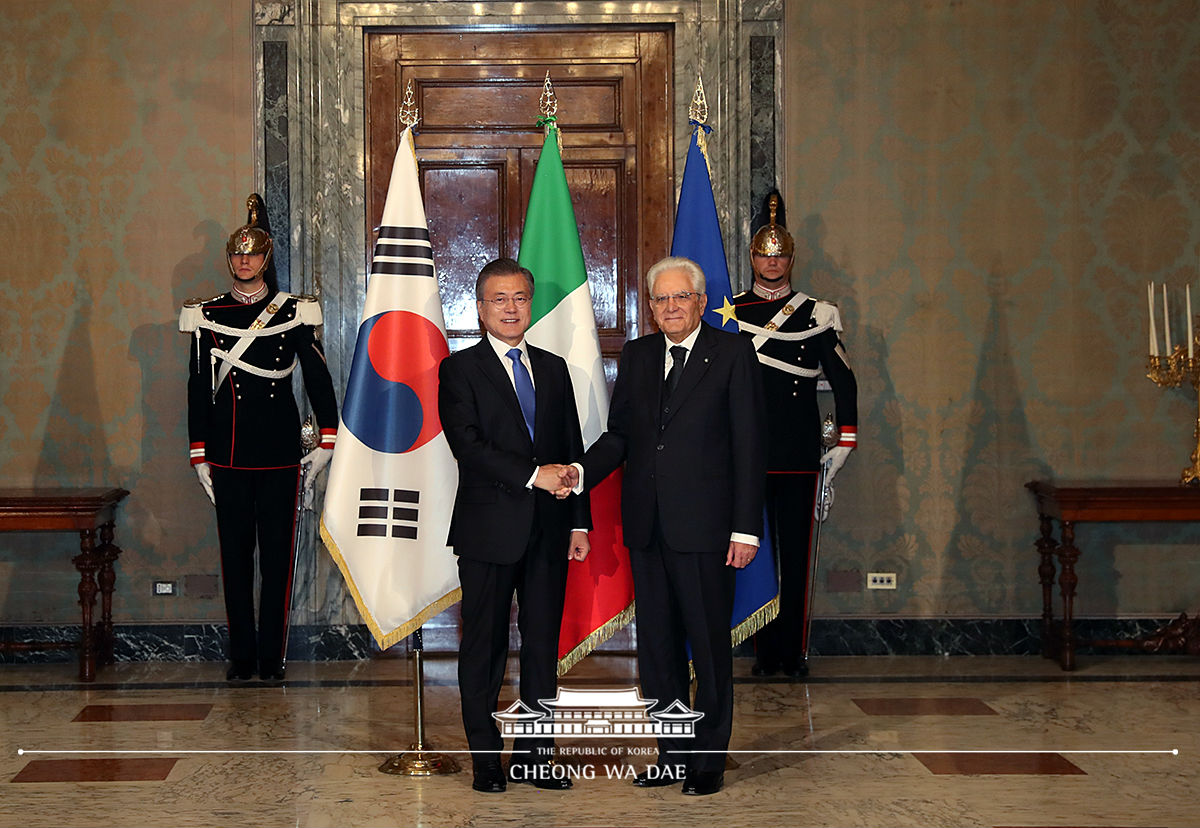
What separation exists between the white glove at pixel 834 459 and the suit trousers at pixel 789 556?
0.08 m

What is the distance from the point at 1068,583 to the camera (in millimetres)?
5602

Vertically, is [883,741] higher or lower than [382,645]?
lower

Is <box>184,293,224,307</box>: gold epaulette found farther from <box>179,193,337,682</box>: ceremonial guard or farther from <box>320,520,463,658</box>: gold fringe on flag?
<box>320,520,463,658</box>: gold fringe on flag

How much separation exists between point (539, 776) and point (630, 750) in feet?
1.41

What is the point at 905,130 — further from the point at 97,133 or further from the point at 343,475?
the point at 97,133

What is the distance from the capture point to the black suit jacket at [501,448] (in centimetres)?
377

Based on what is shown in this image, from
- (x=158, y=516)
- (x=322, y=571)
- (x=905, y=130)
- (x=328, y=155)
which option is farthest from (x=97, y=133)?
(x=905, y=130)

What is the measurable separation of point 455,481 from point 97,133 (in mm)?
2866

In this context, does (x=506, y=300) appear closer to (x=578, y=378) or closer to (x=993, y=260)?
(x=578, y=378)

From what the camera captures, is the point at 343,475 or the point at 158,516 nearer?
the point at 343,475

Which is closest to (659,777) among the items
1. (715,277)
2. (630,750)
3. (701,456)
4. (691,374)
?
(630,750)

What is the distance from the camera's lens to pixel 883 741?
173 inches

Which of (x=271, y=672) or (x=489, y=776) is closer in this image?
(x=489, y=776)

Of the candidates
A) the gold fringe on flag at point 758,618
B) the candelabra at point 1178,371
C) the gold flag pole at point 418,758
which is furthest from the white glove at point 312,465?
the candelabra at point 1178,371
